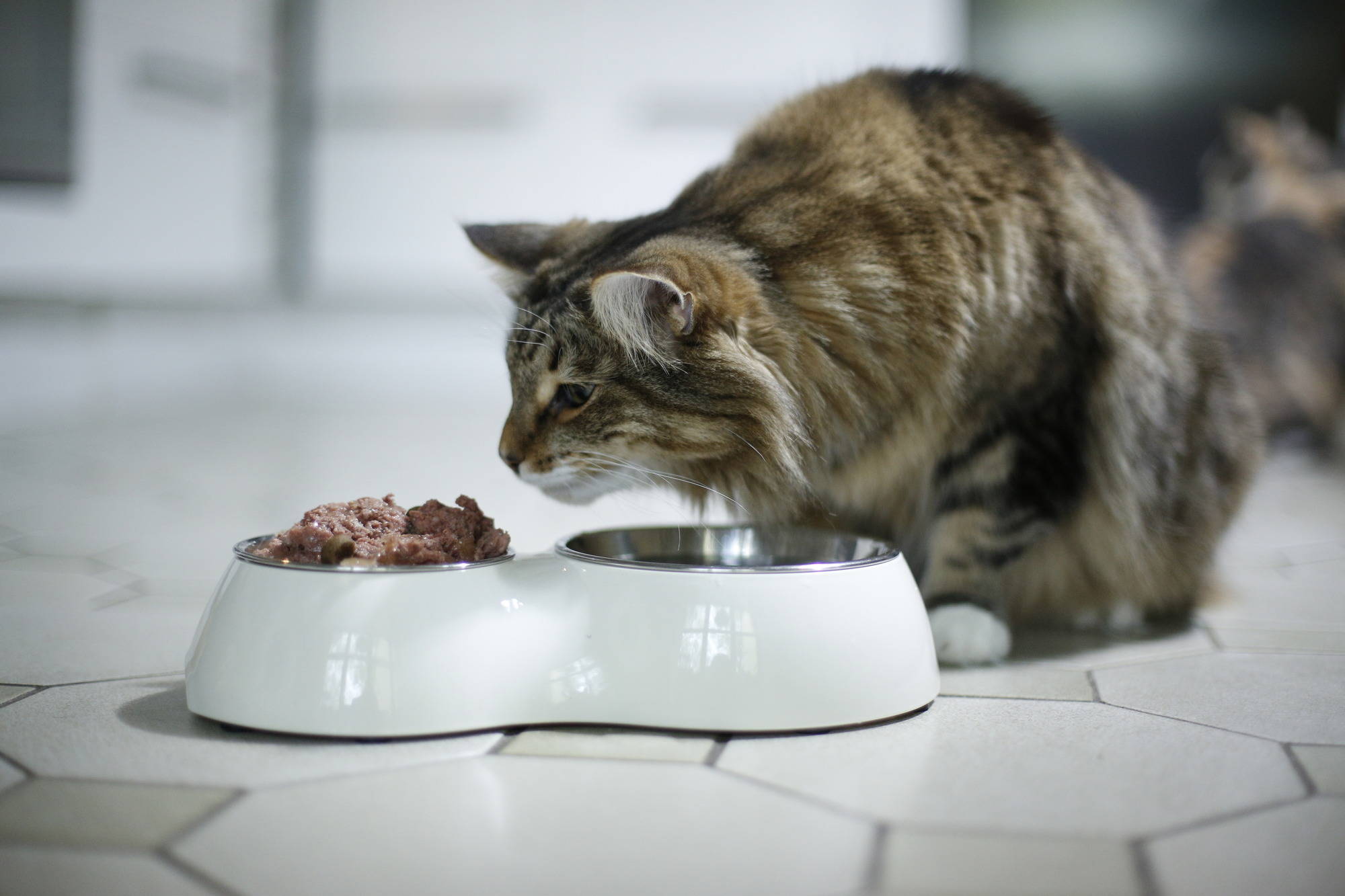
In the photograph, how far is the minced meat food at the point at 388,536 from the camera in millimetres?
1075

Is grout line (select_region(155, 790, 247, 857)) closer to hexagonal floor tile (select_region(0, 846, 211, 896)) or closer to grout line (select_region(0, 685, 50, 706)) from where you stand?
hexagonal floor tile (select_region(0, 846, 211, 896))

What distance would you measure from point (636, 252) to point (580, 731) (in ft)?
1.78

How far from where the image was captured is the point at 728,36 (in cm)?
554

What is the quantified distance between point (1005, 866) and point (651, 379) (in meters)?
0.66

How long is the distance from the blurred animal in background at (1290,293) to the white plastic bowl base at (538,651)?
2.90m

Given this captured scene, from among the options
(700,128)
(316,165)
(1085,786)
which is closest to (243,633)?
(1085,786)

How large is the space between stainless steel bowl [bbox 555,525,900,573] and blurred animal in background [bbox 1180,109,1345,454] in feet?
8.55

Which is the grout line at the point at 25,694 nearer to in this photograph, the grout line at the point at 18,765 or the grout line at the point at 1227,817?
the grout line at the point at 18,765

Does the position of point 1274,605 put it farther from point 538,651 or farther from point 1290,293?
point 1290,293

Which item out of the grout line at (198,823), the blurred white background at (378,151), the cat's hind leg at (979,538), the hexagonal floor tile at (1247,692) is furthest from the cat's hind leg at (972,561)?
the blurred white background at (378,151)

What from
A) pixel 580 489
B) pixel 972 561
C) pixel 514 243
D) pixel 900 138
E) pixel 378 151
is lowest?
pixel 972 561

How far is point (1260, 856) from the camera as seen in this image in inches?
31.2

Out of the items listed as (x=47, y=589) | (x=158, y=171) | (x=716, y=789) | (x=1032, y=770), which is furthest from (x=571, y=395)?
(x=158, y=171)

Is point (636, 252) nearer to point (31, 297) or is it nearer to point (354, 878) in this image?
point (354, 878)
